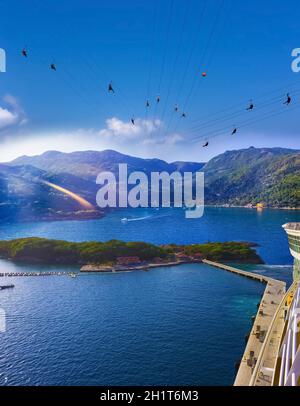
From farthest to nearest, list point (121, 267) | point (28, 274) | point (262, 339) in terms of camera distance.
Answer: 1. point (121, 267)
2. point (28, 274)
3. point (262, 339)

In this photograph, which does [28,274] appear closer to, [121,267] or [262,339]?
[121,267]

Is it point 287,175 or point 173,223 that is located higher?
point 287,175

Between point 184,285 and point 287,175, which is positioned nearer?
point 184,285

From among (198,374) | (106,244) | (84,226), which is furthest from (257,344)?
(84,226)

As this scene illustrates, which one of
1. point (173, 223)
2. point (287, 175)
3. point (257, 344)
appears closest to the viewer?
point (257, 344)

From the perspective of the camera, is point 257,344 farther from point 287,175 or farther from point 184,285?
point 287,175

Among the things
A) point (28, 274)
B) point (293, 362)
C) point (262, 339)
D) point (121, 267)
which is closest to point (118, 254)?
point (121, 267)
